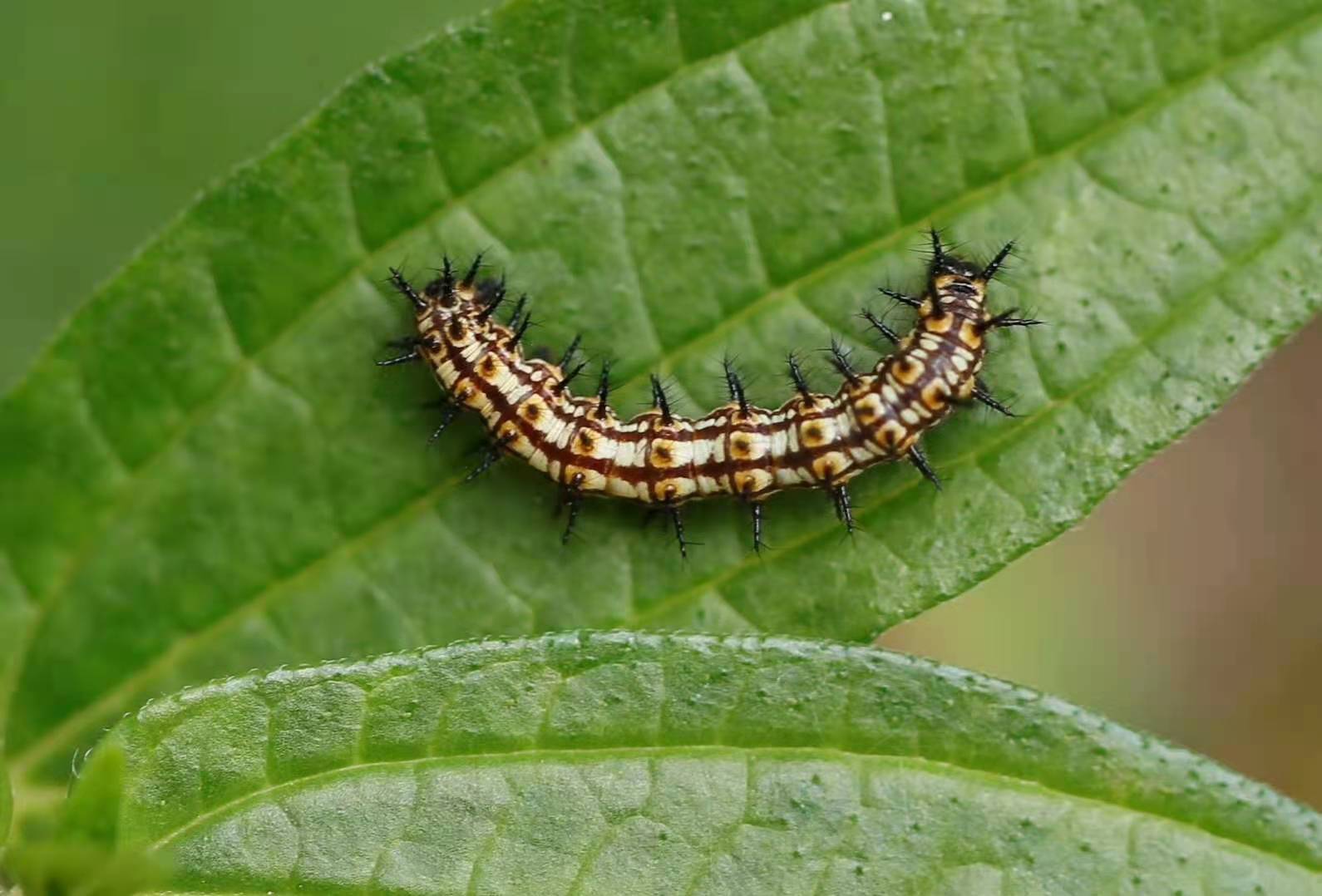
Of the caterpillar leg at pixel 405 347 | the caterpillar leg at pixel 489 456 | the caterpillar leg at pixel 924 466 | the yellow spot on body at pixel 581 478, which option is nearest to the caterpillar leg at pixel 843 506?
the caterpillar leg at pixel 924 466

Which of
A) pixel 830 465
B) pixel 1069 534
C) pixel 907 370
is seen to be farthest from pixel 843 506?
pixel 1069 534

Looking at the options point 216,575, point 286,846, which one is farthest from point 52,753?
point 286,846

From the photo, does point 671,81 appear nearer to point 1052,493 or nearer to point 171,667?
point 1052,493

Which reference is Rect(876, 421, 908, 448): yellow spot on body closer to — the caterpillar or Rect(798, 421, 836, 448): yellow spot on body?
the caterpillar

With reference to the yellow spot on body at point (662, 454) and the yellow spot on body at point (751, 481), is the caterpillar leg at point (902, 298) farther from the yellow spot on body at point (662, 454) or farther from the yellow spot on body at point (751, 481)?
the yellow spot on body at point (662, 454)

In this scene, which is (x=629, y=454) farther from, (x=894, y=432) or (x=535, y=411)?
(x=894, y=432)

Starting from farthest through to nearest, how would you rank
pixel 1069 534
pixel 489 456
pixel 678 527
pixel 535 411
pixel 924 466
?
pixel 1069 534
pixel 535 411
pixel 489 456
pixel 678 527
pixel 924 466
